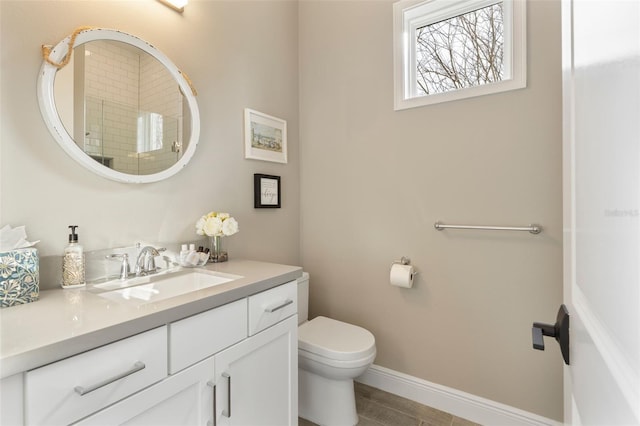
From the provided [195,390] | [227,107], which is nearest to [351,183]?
[227,107]

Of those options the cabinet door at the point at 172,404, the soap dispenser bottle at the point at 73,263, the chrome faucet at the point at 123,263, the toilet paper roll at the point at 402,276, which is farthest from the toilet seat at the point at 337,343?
the soap dispenser bottle at the point at 73,263

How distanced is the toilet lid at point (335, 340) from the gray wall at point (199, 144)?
577 mm

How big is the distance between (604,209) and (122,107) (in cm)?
165

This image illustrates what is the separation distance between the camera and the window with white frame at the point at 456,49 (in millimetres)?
1642

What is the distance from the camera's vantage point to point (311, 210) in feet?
7.75

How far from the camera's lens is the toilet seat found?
5.17ft

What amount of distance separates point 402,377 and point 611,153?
1.98 metres

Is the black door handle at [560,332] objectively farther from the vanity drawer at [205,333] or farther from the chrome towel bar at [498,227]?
the chrome towel bar at [498,227]

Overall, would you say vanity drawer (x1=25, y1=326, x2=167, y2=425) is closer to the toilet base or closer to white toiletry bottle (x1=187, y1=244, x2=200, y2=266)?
white toiletry bottle (x1=187, y1=244, x2=200, y2=266)

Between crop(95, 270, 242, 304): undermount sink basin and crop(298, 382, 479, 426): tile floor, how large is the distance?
1.03 metres

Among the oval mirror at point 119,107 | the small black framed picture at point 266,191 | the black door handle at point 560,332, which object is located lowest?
the black door handle at point 560,332

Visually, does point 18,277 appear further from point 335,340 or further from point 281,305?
point 335,340

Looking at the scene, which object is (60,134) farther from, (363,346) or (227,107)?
(363,346)

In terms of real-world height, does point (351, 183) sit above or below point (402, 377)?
above
